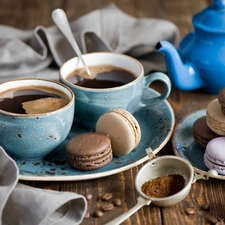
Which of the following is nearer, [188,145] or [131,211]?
[131,211]

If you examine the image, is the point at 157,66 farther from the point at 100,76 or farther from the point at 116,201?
the point at 116,201

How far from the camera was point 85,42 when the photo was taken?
1.80 meters

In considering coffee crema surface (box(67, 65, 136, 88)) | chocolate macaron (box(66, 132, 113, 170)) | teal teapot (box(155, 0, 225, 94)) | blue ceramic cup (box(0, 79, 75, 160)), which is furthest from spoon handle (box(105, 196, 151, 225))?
teal teapot (box(155, 0, 225, 94))

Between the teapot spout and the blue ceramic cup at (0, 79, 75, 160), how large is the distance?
1.16 feet

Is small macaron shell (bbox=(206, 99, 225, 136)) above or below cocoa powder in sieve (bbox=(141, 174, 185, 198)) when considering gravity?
above

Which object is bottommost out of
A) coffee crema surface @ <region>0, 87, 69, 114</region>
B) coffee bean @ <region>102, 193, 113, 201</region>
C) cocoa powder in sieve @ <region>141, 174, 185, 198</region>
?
coffee bean @ <region>102, 193, 113, 201</region>

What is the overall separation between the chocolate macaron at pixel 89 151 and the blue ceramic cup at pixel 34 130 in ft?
0.16

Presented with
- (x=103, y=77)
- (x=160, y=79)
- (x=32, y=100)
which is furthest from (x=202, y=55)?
(x=32, y=100)

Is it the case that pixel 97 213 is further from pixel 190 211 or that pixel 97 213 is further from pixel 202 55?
pixel 202 55

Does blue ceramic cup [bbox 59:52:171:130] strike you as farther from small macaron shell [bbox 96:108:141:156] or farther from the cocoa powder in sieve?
the cocoa powder in sieve

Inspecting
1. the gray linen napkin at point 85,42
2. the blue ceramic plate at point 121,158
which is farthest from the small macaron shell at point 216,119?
the gray linen napkin at point 85,42

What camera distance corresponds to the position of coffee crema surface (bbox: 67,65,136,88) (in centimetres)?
140

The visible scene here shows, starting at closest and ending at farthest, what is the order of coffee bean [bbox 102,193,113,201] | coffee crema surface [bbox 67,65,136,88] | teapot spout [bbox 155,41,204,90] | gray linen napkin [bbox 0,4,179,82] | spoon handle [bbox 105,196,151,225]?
spoon handle [bbox 105,196,151,225] < coffee bean [bbox 102,193,113,201] < coffee crema surface [bbox 67,65,136,88] < teapot spout [bbox 155,41,204,90] < gray linen napkin [bbox 0,4,179,82]

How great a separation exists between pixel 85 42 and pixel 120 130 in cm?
65
